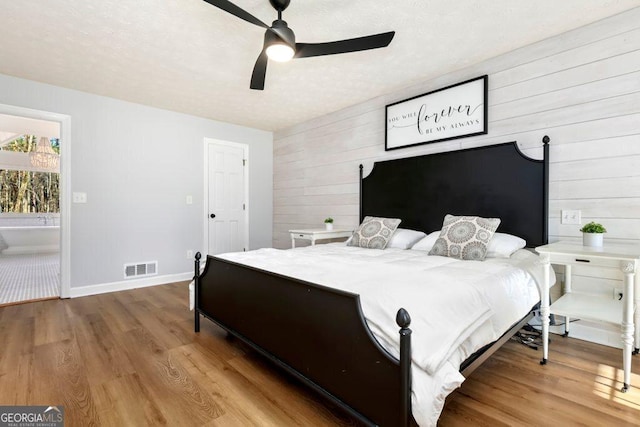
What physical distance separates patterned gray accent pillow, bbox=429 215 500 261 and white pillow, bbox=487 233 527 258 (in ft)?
0.37

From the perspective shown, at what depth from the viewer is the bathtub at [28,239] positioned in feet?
21.1

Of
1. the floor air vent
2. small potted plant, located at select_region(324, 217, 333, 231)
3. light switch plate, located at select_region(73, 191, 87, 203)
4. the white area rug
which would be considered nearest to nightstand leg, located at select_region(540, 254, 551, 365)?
small potted plant, located at select_region(324, 217, 333, 231)

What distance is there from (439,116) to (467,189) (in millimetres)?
810

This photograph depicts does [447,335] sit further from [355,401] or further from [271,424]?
[271,424]

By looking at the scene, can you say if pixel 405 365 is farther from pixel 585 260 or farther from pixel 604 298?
pixel 604 298

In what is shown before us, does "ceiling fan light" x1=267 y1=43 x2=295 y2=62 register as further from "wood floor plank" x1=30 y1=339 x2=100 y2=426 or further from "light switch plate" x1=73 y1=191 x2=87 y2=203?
"light switch plate" x1=73 y1=191 x2=87 y2=203

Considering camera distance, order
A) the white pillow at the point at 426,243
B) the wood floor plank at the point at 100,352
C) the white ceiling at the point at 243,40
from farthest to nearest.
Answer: the white pillow at the point at 426,243
the white ceiling at the point at 243,40
the wood floor plank at the point at 100,352

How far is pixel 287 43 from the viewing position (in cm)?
198

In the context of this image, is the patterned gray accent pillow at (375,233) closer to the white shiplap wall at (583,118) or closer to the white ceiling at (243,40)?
the white shiplap wall at (583,118)

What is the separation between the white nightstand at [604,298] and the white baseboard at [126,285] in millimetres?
4150

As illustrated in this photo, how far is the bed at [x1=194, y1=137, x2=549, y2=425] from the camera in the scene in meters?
1.20

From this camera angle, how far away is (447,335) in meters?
1.26

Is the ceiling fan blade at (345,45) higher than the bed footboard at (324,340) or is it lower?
higher

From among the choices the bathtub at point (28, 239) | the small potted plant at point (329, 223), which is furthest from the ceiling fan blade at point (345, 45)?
the bathtub at point (28, 239)
